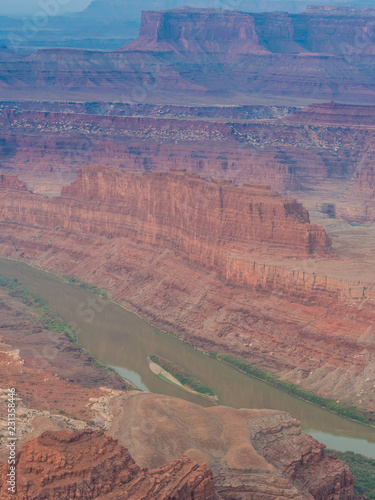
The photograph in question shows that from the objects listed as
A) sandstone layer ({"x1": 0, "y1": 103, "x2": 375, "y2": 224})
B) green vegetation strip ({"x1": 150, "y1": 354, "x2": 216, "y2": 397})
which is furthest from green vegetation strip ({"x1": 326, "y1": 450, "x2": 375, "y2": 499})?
sandstone layer ({"x1": 0, "y1": 103, "x2": 375, "y2": 224})

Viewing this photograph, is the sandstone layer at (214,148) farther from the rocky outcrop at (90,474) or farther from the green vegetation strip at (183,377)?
the rocky outcrop at (90,474)

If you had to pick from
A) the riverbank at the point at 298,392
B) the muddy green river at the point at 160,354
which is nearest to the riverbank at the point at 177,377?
the muddy green river at the point at 160,354

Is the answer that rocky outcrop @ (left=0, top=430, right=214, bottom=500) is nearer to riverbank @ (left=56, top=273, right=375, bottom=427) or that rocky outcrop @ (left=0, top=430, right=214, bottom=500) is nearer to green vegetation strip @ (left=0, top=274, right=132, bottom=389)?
riverbank @ (left=56, top=273, right=375, bottom=427)

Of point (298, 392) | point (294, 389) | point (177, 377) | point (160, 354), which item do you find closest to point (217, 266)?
point (160, 354)

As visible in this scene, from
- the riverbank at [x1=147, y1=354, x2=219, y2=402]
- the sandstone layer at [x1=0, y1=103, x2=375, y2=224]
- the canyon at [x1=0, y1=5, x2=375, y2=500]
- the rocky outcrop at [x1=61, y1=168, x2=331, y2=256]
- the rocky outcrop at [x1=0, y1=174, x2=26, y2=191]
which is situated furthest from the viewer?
the sandstone layer at [x1=0, y1=103, x2=375, y2=224]

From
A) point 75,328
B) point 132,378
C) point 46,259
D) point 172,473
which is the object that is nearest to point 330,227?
point 46,259
